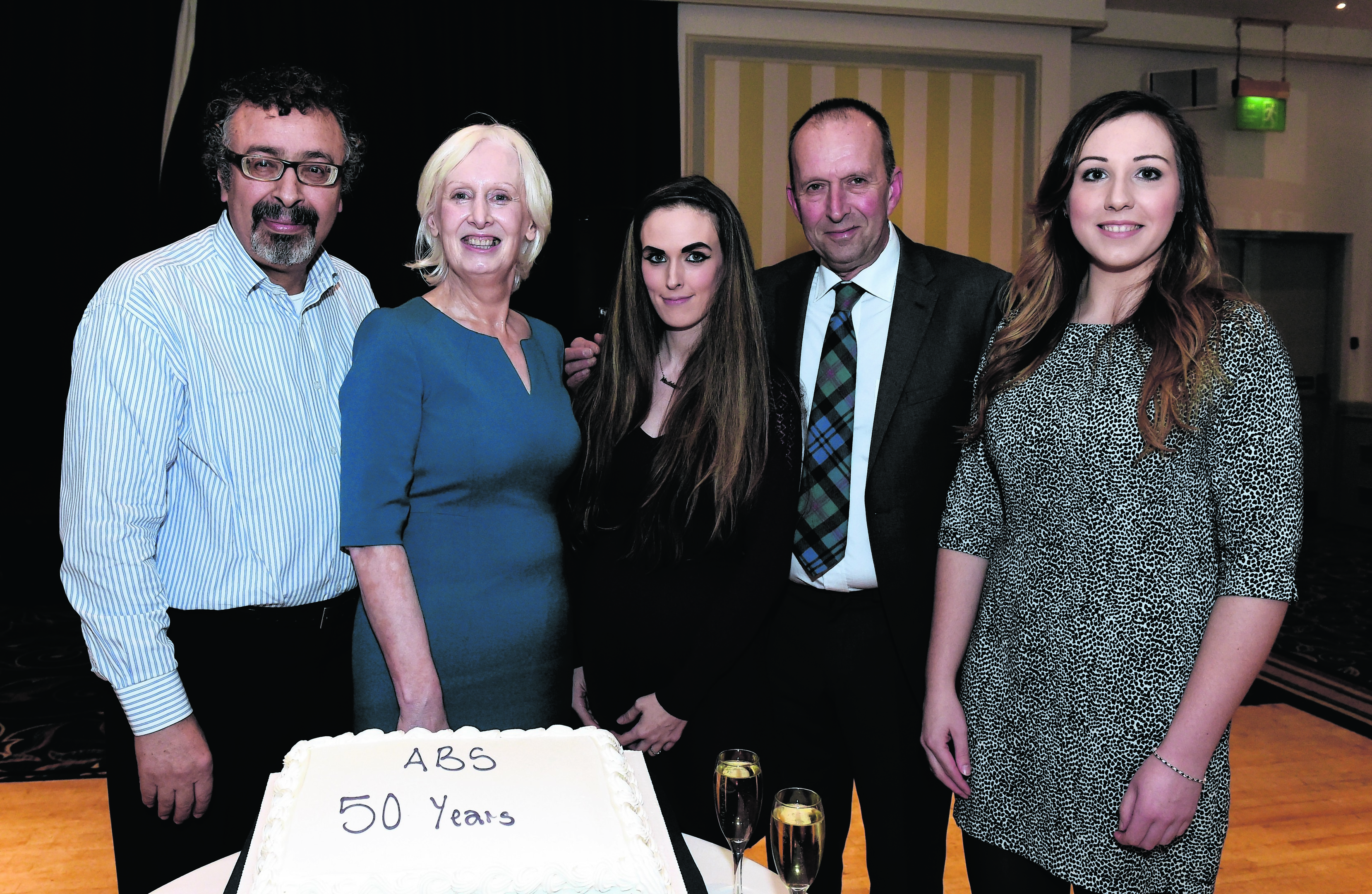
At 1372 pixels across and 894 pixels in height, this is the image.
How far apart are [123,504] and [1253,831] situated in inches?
132

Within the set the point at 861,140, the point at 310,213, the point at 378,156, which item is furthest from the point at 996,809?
the point at 378,156

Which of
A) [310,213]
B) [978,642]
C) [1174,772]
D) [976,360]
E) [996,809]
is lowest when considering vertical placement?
[996,809]

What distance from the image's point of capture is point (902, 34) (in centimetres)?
615

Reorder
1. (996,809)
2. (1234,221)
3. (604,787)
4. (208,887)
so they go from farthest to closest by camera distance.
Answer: (1234,221) → (996,809) → (208,887) → (604,787)

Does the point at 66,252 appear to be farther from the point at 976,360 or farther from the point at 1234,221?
the point at 1234,221

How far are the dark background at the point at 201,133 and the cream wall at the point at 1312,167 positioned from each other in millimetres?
4594

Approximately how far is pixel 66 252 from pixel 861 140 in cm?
525

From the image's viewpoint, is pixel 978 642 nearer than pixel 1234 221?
Yes

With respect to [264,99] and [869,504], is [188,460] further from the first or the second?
[869,504]

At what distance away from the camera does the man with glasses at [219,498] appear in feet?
5.18

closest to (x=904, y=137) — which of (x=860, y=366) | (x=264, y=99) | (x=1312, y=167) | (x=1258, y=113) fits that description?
(x=1258, y=113)

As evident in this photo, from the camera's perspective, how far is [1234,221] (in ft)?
25.4

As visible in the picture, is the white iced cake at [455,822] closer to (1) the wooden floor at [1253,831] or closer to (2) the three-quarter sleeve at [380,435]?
(2) the three-quarter sleeve at [380,435]

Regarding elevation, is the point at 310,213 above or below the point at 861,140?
below
